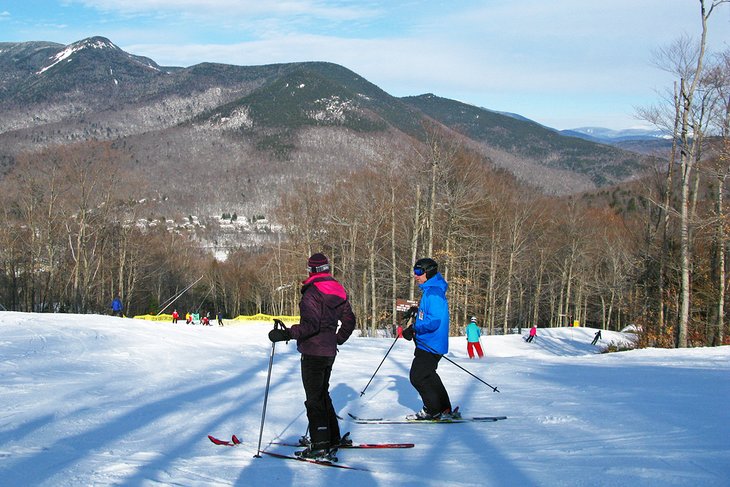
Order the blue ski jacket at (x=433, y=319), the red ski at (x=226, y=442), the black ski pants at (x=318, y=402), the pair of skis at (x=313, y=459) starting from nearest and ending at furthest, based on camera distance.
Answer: the pair of skis at (x=313, y=459) < the black ski pants at (x=318, y=402) < the red ski at (x=226, y=442) < the blue ski jacket at (x=433, y=319)

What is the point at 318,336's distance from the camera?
18.0ft

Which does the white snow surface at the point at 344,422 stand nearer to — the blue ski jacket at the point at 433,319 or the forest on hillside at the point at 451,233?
the blue ski jacket at the point at 433,319

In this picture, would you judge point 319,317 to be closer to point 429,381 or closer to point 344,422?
point 429,381

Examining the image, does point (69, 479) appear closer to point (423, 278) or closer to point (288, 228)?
point (423, 278)

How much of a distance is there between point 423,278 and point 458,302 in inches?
1093

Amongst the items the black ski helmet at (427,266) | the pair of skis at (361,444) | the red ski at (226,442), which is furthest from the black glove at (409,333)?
the red ski at (226,442)

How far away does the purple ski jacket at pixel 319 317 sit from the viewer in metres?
5.48

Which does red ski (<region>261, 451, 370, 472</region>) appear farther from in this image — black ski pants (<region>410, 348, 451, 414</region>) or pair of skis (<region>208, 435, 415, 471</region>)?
black ski pants (<region>410, 348, 451, 414</region>)

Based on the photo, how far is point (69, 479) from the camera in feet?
14.0

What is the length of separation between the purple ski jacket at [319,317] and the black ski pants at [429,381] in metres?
1.69

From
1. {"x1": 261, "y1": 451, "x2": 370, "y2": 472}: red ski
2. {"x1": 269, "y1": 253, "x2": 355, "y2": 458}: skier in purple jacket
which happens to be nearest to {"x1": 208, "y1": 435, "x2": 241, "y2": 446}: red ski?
{"x1": 261, "y1": 451, "x2": 370, "y2": 472}: red ski

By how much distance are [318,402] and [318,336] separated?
24.9 inches

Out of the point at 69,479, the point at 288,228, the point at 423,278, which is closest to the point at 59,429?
the point at 69,479

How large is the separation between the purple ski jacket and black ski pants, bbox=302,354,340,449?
0.11 meters
